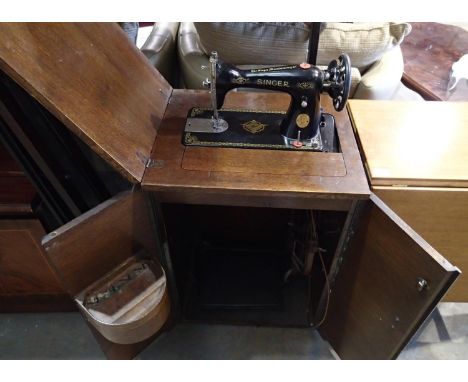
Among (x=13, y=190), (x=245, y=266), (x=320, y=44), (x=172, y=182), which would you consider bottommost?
(x=245, y=266)

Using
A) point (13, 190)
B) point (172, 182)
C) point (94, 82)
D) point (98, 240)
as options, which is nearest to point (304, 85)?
point (172, 182)

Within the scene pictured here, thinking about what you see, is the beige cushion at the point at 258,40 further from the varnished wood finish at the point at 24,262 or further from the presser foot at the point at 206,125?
the varnished wood finish at the point at 24,262

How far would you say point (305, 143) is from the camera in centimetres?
105

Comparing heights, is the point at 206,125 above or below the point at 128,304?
above

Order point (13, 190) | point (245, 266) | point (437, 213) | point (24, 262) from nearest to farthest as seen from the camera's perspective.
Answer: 1. point (437, 213)
2. point (13, 190)
3. point (24, 262)
4. point (245, 266)

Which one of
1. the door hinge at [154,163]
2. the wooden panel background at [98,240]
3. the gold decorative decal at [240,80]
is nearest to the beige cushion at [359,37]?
the gold decorative decal at [240,80]

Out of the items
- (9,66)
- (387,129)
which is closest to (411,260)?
(387,129)

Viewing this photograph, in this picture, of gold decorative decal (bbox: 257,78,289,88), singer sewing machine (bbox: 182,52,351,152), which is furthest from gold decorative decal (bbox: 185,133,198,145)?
gold decorative decal (bbox: 257,78,289,88)

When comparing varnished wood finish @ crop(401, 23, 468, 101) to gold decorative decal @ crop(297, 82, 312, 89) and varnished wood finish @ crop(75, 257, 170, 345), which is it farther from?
varnished wood finish @ crop(75, 257, 170, 345)

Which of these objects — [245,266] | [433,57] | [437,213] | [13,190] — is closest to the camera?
[437,213]

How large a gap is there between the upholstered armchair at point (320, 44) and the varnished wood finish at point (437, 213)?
Result: 0.59 metres

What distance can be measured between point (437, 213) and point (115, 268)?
890mm

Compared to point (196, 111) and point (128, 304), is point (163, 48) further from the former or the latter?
point (128, 304)

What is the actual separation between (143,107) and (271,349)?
100 centimetres
